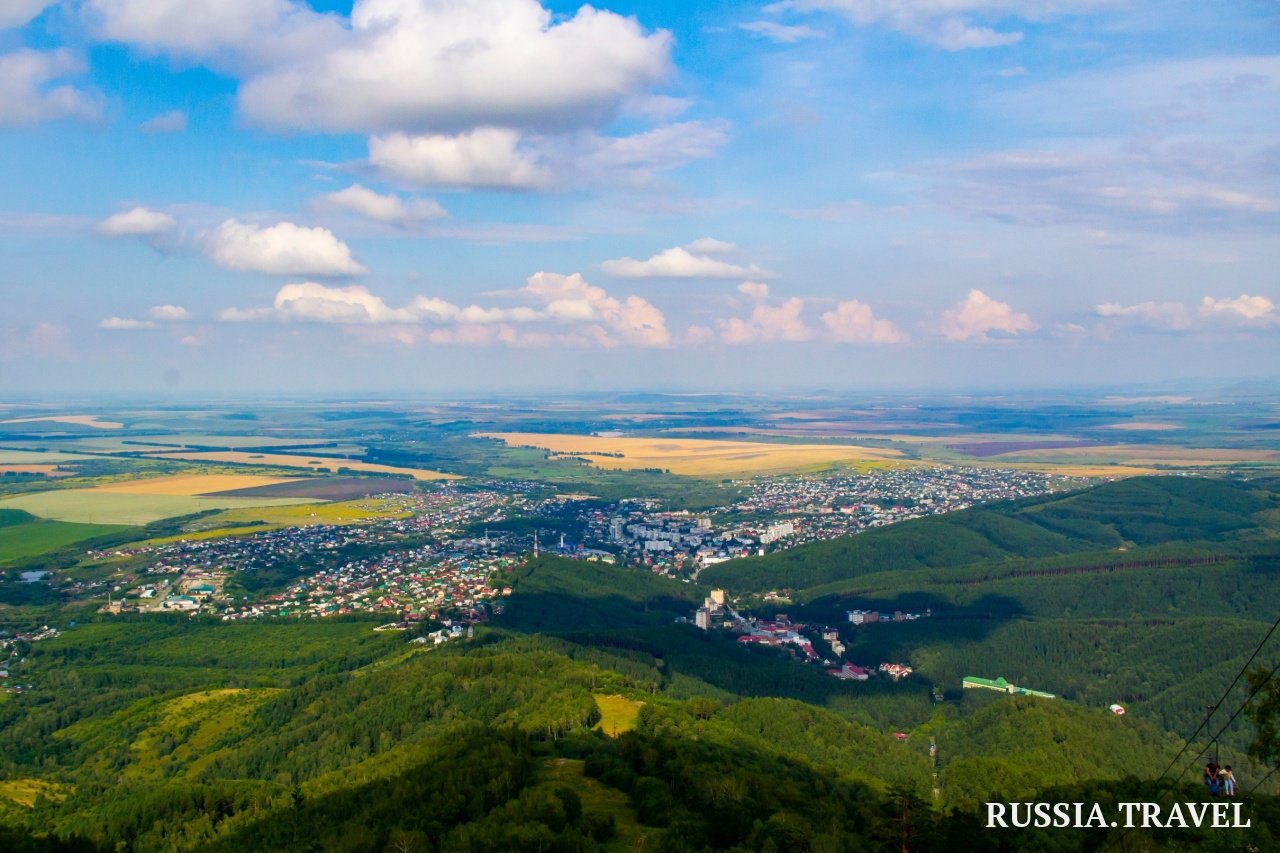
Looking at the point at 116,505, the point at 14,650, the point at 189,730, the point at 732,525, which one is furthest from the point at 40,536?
the point at 732,525

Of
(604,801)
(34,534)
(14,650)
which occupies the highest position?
(604,801)

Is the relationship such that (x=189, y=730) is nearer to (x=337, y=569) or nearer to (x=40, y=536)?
(x=337, y=569)

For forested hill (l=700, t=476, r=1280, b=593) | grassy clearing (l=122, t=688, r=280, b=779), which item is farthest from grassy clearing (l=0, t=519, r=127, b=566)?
forested hill (l=700, t=476, r=1280, b=593)

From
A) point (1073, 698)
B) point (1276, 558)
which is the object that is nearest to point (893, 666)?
point (1073, 698)

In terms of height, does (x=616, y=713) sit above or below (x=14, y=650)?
above

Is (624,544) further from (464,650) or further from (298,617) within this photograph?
(464,650)

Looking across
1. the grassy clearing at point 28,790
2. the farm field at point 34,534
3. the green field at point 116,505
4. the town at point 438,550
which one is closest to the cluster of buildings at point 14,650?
the town at point 438,550
